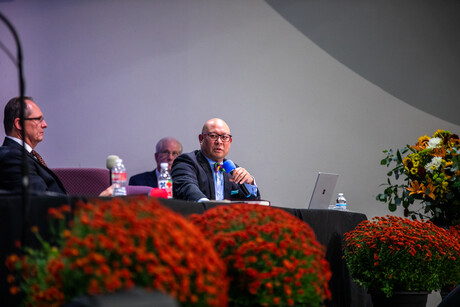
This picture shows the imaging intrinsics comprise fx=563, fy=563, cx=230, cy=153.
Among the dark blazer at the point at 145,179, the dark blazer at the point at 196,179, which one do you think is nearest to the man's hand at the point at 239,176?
the dark blazer at the point at 196,179

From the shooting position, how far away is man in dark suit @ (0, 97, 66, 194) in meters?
3.12

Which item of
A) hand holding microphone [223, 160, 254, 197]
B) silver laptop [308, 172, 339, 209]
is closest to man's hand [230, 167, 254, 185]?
hand holding microphone [223, 160, 254, 197]

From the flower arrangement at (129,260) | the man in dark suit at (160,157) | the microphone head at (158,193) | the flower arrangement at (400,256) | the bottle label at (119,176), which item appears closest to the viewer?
the flower arrangement at (129,260)

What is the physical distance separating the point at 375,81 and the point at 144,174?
2.61 m

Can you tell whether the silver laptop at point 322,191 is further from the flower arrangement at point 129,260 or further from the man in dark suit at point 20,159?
the flower arrangement at point 129,260

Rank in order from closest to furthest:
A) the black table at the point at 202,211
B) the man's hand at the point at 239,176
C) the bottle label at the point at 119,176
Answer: the black table at the point at 202,211 → the bottle label at the point at 119,176 → the man's hand at the point at 239,176

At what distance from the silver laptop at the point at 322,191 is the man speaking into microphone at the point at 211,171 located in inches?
16.3

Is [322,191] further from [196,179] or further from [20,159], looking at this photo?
[20,159]

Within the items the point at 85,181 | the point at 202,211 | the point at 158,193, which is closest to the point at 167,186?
the point at 158,193

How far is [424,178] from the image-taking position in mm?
3686

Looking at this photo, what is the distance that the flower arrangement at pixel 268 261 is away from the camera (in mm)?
1556

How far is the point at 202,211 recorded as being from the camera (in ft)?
7.83

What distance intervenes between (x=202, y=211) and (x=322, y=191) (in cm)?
142

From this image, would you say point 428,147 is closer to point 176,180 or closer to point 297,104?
point 176,180
